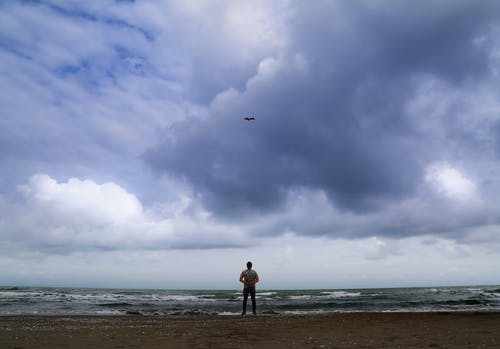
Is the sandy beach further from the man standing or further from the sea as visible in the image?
the sea

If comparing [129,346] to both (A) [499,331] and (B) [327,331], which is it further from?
(A) [499,331]

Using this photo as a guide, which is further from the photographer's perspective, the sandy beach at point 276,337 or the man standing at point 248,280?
the man standing at point 248,280

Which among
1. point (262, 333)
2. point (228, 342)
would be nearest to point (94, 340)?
point (228, 342)

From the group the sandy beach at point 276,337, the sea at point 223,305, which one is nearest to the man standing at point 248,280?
the sea at point 223,305

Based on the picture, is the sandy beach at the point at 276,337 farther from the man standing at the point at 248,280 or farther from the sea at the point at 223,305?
the sea at the point at 223,305

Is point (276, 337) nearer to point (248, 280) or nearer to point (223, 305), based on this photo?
point (248, 280)

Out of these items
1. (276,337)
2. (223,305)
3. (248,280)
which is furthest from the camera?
(223,305)

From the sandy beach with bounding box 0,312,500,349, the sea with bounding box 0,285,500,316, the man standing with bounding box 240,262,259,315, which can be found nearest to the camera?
the sandy beach with bounding box 0,312,500,349

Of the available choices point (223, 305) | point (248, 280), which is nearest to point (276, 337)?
point (248, 280)

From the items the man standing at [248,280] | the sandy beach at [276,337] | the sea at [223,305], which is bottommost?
the sea at [223,305]

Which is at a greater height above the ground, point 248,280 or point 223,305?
point 248,280

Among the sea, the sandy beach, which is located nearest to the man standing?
the sea

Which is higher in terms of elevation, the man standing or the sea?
the man standing

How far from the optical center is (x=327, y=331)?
35.1 ft
